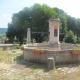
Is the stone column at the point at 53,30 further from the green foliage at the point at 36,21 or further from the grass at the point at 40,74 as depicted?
the green foliage at the point at 36,21

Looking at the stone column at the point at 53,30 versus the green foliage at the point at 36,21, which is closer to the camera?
the stone column at the point at 53,30

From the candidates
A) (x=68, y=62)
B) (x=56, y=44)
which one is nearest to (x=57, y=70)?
(x=68, y=62)

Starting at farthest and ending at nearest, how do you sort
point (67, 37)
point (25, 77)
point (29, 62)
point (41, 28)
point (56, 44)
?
1. point (41, 28)
2. point (67, 37)
3. point (56, 44)
4. point (29, 62)
5. point (25, 77)

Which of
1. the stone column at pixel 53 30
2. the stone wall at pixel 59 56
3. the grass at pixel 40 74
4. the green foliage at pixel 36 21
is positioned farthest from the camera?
the green foliage at pixel 36 21

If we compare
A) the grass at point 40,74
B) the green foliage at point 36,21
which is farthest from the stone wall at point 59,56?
the green foliage at point 36,21

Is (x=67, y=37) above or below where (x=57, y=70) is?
above

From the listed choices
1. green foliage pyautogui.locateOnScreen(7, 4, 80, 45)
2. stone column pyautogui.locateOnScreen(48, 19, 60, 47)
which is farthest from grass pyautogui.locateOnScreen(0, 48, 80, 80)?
green foliage pyautogui.locateOnScreen(7, 4, 80, 45)

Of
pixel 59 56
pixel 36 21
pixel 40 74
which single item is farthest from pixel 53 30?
pixel 36 21

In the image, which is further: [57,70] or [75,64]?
[75,64]

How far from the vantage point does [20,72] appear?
895 centimetres

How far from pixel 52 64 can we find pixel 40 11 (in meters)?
25.5

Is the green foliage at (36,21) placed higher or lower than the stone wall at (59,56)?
higher

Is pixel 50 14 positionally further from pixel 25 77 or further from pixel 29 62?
pixel 25 77

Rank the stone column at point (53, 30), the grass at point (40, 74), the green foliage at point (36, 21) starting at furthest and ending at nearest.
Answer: the green foliage at point (36, 21), the stone column at point (53, 30), the grass at point (40, 74)
